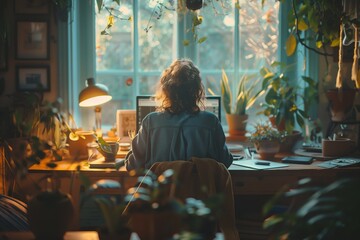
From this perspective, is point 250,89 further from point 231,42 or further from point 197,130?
point 197,130

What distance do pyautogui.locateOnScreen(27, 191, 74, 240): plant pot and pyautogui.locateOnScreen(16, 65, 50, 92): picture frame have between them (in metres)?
2.07

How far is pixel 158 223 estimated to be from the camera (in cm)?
143

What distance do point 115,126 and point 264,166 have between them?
1.23 m

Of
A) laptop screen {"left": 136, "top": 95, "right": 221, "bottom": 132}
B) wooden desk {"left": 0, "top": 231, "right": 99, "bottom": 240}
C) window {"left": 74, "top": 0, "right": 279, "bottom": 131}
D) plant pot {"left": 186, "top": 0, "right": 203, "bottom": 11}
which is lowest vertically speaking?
wooden desk {"left": 0, "top": 231, "right": 99, "bottom": 240}

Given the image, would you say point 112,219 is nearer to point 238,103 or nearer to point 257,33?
point 238,103

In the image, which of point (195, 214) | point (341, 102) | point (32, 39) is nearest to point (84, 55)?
point (32, 39)

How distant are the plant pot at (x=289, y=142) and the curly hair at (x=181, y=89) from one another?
30.3 inches

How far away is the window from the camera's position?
12.2ft

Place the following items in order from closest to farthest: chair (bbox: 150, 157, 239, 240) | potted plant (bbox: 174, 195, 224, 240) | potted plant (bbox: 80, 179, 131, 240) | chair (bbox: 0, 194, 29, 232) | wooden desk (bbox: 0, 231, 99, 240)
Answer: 1. potted plant (bbox: 174, 195, 224, 240)
2. potted plant (bbox: 80, 179, 131, 240)
3. wooden desk (bbox: 0, 231, 99, 240)
4. chair (bbox: 0, 194, 29, 232)
5. chair (bbox: 150, 157, 239, 240)

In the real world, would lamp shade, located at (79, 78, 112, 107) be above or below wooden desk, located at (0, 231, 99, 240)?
above

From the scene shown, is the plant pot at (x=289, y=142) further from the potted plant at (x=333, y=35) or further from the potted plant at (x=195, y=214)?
the potted plant at (x=195, y=214)

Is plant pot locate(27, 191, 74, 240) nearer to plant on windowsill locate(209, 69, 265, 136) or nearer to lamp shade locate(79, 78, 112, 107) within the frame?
lamp shade locate(79, 78, 112, 107)

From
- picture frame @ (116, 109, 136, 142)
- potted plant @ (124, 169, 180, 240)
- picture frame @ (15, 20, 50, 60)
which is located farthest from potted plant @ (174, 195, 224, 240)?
picture frame @ (15, 20, 50, 60)

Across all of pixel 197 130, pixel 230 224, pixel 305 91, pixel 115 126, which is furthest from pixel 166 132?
pixel 305 91
